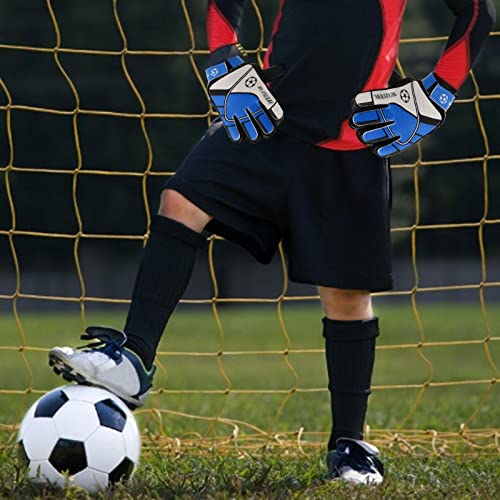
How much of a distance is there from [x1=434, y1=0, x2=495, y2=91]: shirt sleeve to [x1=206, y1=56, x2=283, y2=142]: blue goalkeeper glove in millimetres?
416

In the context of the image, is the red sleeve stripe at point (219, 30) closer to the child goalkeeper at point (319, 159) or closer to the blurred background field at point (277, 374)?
the child goalkeeper at point (319, 159)

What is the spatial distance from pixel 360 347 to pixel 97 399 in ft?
2.41

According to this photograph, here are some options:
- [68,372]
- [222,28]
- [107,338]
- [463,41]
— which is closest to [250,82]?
[222,28]

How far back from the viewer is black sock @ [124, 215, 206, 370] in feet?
9.78

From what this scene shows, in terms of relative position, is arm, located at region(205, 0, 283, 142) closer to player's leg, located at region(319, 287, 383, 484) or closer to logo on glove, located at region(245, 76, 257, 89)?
logo on glove, located at region(245, 76, 257, 89)

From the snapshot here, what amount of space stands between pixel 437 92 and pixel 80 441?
1160 mm

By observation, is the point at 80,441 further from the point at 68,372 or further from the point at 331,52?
the point at 331,52

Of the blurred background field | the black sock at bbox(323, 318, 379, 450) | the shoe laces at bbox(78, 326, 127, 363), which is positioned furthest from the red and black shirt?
the blurred background field

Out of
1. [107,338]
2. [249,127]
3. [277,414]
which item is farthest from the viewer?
[277,414]

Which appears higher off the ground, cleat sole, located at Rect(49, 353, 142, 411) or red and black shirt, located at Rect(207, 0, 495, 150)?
red and black shirt, located at Rect(207, 0, 495, 150)

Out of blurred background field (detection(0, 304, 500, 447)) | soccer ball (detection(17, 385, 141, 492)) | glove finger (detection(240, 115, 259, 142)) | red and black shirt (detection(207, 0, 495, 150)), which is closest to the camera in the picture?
soccer ball (detection(17, 385, 141, 492))

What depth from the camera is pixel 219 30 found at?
10.2 feet

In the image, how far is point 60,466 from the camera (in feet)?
9.00

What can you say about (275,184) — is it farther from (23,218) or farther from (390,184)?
(23,218)
